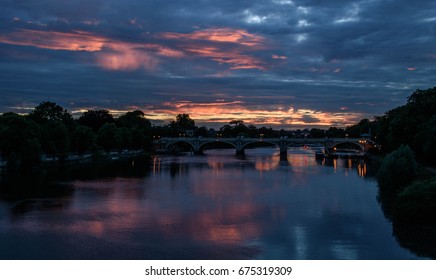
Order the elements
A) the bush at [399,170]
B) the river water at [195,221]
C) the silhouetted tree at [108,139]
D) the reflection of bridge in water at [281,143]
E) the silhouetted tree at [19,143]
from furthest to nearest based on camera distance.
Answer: the reflection of bridge in water at [281,143] < the silhouetted tree at [108,139] < the silhouetted tree at [19,143] < the bush at [399,170] < the river water at [195,221]

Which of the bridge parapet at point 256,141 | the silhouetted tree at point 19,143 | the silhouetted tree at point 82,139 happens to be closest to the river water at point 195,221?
the silhouetted tree at point 19,143

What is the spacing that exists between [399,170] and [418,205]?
1340cm

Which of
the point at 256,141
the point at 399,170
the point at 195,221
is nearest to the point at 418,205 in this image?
the point at 195,221

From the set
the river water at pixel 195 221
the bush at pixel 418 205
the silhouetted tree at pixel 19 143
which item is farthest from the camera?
the silhouetted tree at pixel 19 143

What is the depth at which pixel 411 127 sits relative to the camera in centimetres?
5847

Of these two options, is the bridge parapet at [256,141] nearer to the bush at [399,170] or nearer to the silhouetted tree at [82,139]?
the silhouetted tree at [82,139]

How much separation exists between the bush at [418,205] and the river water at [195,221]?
4.75 ft

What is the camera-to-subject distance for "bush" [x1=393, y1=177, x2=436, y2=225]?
93.6ft

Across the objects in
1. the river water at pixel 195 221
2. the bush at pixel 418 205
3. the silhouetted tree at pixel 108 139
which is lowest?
the river water at pixel 195 221

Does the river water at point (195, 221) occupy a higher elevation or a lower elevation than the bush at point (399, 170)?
lower

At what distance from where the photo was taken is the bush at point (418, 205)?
28531 mm

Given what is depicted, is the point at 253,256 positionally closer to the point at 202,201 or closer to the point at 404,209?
the point at 404,209

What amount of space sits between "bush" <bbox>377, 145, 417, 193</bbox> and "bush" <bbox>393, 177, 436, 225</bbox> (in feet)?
33.7

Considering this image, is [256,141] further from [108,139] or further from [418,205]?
[418,205]
